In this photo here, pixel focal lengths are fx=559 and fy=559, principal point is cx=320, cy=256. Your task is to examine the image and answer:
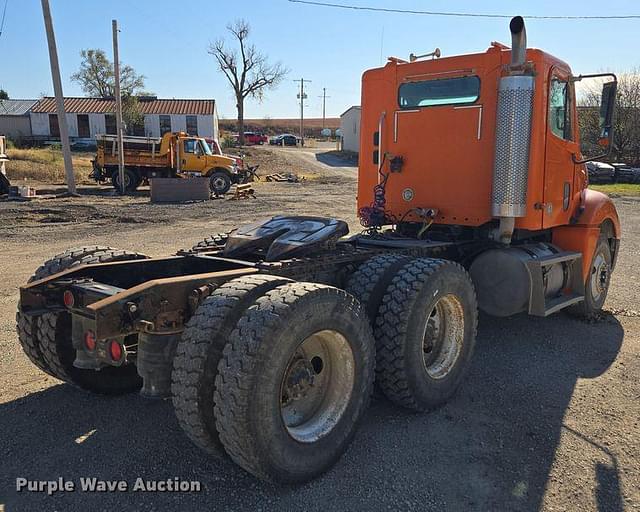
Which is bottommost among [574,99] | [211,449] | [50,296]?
[211,449]

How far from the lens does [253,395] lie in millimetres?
2830

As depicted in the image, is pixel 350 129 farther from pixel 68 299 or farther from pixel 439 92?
pixel 68 299

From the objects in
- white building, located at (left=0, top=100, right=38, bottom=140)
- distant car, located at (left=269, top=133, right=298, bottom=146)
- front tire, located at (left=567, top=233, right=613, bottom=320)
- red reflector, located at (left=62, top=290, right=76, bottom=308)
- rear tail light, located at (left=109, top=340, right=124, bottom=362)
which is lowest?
front tire, located at (left=567, top=233, right=613, bottom=320)

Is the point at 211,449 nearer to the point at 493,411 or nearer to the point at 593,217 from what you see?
the point at 493,411

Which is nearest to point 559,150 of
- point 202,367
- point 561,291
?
point 561,291

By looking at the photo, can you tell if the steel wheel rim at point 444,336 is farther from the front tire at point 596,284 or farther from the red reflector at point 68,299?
the front tire at point 596,284

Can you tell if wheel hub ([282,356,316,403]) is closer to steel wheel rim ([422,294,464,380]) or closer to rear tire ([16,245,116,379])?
steel wheel rim ([422,294,464,380])

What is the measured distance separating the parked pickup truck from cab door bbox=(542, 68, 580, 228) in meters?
21.0

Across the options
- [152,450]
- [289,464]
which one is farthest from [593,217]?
[152,450]

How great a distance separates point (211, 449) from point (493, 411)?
2.23 meters

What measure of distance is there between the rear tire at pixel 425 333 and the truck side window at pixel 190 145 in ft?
76.9

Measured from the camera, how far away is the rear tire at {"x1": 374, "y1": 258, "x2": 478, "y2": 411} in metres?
3.87

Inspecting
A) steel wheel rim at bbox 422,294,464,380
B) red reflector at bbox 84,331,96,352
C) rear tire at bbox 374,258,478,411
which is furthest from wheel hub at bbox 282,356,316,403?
steel wheel rim at bbox 422,294,464,380

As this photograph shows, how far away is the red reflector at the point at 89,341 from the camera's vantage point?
124 inches
